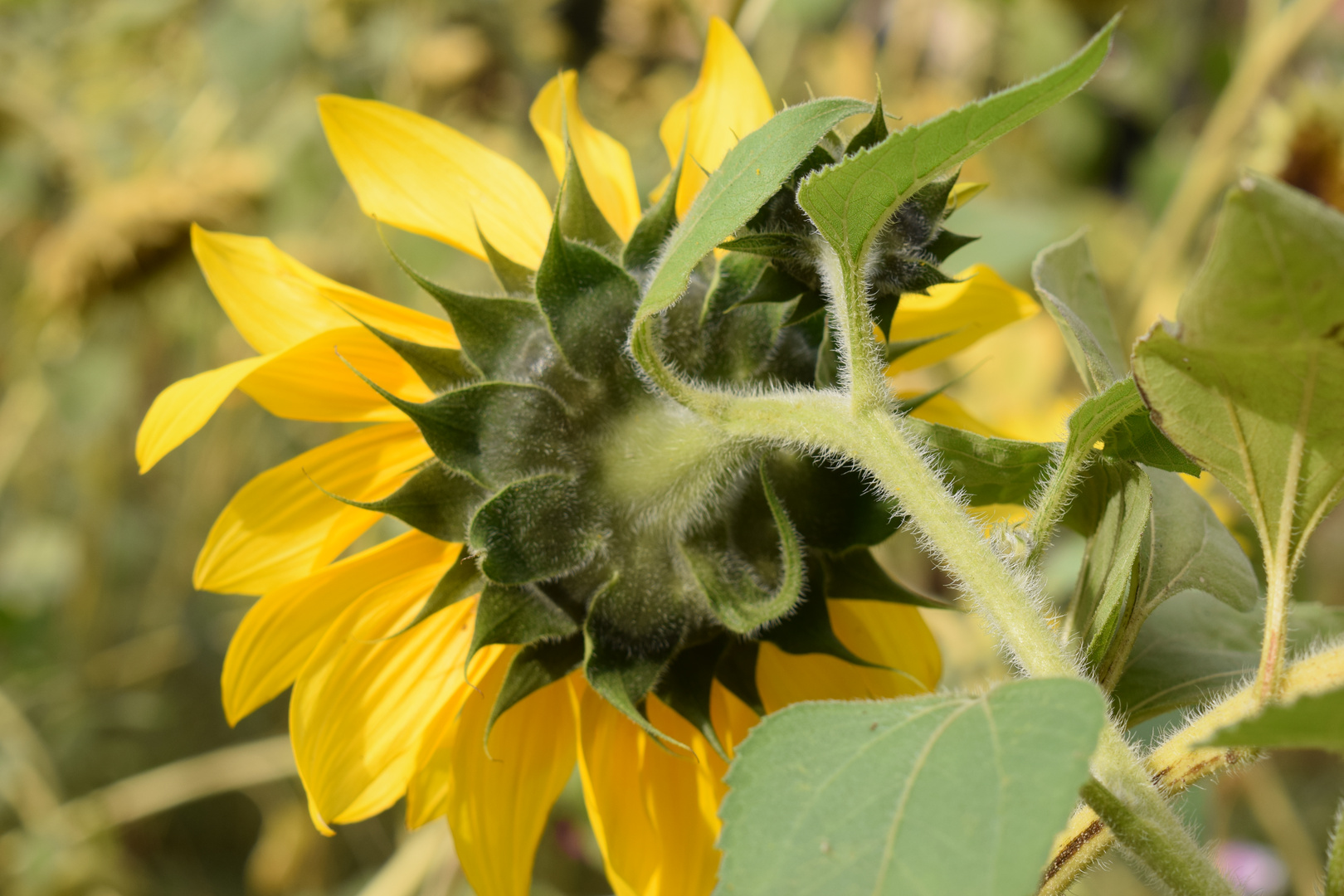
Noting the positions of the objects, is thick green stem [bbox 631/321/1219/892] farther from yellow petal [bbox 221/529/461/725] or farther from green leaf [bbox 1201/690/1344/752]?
yellow petal [bbox 221/529/461/725]

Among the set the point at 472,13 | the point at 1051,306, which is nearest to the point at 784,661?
the point at 1051,306

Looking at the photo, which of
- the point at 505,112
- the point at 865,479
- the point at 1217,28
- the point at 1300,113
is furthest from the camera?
the point at 1217,28

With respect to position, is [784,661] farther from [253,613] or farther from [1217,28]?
[1217,28]

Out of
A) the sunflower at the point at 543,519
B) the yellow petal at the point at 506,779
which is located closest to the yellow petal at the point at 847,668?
the sunflower at the point at 543,519

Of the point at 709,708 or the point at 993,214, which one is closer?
the point at 709,708

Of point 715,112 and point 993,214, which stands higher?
point 715,112

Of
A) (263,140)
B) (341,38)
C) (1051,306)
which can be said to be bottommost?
(263,140)

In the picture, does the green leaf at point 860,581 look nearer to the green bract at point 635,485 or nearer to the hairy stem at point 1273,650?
the green bract at point 635,485
